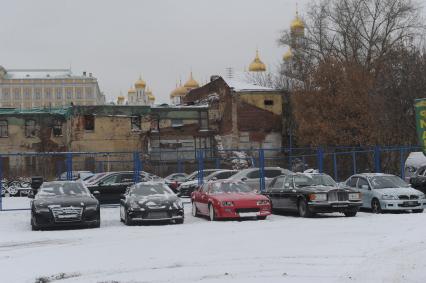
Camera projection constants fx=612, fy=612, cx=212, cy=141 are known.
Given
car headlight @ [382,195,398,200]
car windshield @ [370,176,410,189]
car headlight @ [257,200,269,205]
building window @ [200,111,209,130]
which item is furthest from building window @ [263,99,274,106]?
car headlight @ [257,200,269,205]

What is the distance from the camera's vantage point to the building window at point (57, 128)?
58.1 meters

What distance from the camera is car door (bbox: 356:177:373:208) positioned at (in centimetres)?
2152

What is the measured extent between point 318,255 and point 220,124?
47730 mm

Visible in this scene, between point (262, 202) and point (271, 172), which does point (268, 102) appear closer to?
point (271, 172)

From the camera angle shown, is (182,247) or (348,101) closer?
(182,247)

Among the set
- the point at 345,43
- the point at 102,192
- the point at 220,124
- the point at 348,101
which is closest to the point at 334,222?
the point at 102,192

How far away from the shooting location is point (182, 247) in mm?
12703

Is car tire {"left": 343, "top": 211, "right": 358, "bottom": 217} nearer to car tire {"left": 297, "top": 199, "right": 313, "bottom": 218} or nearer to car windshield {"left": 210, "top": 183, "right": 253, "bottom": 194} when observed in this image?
car tire {"left": 297, "top": 199, "right": 313, "bottom": 218}

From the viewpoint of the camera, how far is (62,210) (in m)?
17.1

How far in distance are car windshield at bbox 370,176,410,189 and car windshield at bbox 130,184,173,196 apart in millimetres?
7404

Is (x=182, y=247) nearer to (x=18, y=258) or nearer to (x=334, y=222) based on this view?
(x=18, y=258)

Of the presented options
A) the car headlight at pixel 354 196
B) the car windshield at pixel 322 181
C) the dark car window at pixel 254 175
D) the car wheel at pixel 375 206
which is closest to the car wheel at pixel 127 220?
the car windshield at pixel 322 181

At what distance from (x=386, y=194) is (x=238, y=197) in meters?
5.32

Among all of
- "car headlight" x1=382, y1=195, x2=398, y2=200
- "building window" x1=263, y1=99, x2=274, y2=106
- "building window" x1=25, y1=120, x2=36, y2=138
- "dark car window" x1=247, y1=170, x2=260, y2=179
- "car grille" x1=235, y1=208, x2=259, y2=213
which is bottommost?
"car grille" x1=235, y1=208, x2=259, y2=213
